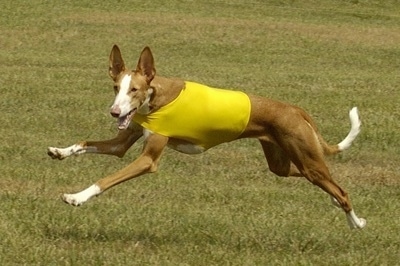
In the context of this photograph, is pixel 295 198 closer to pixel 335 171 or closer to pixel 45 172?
pixel 335 171

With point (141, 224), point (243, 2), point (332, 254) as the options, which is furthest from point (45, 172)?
point (243, 2)

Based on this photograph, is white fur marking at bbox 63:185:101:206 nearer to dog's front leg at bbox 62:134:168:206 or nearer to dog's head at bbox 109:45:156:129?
dog's front leg at bbox 62:134:168:206

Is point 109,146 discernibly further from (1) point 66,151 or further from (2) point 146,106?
(2) point 146,106

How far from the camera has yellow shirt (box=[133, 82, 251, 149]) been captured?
27.5ft

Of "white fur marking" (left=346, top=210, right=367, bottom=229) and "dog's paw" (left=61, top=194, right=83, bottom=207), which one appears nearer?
"dog's paw" (left=61, top=194, right=83, bottom=207)

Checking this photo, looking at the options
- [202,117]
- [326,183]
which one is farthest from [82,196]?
[326,183]

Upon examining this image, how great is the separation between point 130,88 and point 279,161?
1.67m

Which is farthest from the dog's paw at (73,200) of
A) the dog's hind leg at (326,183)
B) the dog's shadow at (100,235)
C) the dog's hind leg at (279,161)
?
the dog's hind leg at (326,183)

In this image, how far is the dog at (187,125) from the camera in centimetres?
820

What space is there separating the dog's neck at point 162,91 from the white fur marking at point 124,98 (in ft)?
0.81

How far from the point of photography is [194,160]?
12.3 m

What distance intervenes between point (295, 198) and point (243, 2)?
82.9 feet

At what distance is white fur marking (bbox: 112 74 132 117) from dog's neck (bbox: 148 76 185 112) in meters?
0.25

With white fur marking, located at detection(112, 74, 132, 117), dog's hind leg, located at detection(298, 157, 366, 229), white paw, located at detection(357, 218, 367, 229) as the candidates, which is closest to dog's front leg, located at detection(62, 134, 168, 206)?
white fur marking, located at detection(112, 74, 132, 117)
